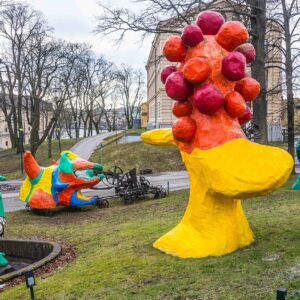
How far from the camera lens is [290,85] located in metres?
17.5

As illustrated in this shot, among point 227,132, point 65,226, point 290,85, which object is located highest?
point 290,85

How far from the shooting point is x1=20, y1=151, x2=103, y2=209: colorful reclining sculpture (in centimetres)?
1670

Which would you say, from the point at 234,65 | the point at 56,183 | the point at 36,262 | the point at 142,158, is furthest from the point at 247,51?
the point at 142,158

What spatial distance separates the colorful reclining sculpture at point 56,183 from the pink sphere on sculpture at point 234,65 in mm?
10179

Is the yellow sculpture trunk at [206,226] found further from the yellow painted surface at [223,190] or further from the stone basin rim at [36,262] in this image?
the stone basin rim at [36,262]

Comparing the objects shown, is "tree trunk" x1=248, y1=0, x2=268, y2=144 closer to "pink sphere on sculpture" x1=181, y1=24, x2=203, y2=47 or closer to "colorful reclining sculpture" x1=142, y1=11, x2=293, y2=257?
"colorful reclining sculpture" x1=142, y1=11, x2=293, y2=257

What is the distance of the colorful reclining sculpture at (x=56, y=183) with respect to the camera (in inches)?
658

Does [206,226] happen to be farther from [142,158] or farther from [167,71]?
[142,158]

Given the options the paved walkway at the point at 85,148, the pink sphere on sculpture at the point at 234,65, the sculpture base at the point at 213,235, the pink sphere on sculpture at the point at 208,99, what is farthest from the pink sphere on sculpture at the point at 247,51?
the paved walkway at the point at 85,148

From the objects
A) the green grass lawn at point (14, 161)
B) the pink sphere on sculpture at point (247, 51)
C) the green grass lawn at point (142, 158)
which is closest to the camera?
the pink sphere on sculpture at point (247, 51)

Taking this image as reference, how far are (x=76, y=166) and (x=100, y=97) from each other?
43.6 m

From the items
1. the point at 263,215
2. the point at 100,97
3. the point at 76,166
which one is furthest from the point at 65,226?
the point at 100,97

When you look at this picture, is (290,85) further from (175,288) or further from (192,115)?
(175,288)

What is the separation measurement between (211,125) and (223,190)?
4.06 ft
